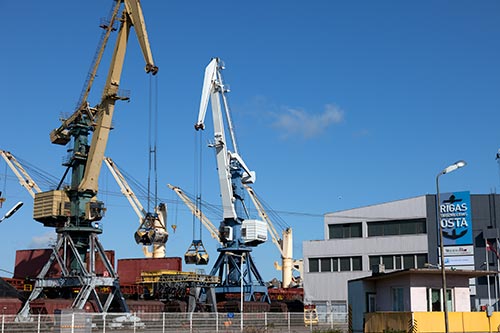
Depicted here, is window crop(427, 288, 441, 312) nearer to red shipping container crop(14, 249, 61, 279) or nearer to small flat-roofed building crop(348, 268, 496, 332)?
small flat-roofed building crop(348, 268, 496, 332)

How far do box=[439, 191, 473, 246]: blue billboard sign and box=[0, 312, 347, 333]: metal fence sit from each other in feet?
61.9

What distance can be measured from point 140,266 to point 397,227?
32.6 metres

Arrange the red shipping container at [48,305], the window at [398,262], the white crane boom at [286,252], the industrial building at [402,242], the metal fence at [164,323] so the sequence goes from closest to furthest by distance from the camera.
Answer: the metal fence at [164,323]
the red shipping container at [48,305]
the industrial building at [402,242]
the window at [398,262]
the white crane boom at [286,252]

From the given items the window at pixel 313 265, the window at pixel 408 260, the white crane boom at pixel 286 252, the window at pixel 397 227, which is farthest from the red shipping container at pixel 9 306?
the white crane boom at pixel 286 252

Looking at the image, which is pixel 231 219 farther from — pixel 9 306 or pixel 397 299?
pixel 397 299

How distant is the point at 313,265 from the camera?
77312 millimetres

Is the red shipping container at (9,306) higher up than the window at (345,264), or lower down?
lower down

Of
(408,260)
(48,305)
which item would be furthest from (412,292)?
(408,260)

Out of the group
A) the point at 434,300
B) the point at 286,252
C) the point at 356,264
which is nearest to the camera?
the point at 434,300

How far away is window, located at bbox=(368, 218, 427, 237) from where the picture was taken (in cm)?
7225

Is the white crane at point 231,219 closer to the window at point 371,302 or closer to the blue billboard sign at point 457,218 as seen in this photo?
the blue billboard sign at point 457,218

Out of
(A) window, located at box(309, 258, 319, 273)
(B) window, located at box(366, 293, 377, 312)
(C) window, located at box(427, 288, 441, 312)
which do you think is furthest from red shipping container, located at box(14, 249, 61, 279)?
(C) window, located at box(427, 288, 441, 312)

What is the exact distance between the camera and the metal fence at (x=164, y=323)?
3897 cm

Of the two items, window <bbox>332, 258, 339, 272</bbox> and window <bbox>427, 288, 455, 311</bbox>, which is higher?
window <bbox>332, 258, 339, 272</bbox>
